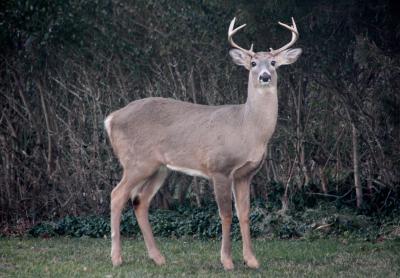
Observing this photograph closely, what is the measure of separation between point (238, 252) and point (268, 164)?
308 centimetres

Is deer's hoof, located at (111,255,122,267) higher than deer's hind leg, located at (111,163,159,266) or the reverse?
the reverse

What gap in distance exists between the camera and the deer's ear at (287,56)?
9164 millimetres

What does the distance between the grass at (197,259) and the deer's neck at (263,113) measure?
131 cm

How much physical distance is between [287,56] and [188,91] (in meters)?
3.45

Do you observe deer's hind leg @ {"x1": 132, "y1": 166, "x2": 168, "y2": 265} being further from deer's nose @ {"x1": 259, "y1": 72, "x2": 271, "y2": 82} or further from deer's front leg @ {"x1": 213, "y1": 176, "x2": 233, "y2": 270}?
deer's nose @ {"x1": 259, "y1": 72, "x2": 271, "y2": 82}

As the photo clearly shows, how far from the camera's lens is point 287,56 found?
366 inches

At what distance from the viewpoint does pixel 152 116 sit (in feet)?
31.5

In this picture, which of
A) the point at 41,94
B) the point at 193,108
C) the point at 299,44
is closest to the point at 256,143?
the point at 193,108

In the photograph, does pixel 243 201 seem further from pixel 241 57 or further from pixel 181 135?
pixel 241 57

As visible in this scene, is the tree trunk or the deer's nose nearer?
the deer's nose

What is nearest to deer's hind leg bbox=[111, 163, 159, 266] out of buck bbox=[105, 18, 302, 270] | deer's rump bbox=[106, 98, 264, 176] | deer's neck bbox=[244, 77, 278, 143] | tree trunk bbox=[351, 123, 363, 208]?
buck bbox=[105, 18, 302, 270]

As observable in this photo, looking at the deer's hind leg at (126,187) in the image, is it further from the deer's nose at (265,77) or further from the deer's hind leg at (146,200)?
the deer's nose at (265,77)

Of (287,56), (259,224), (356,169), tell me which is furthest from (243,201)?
(356,169)

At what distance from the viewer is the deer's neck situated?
8.93 m
